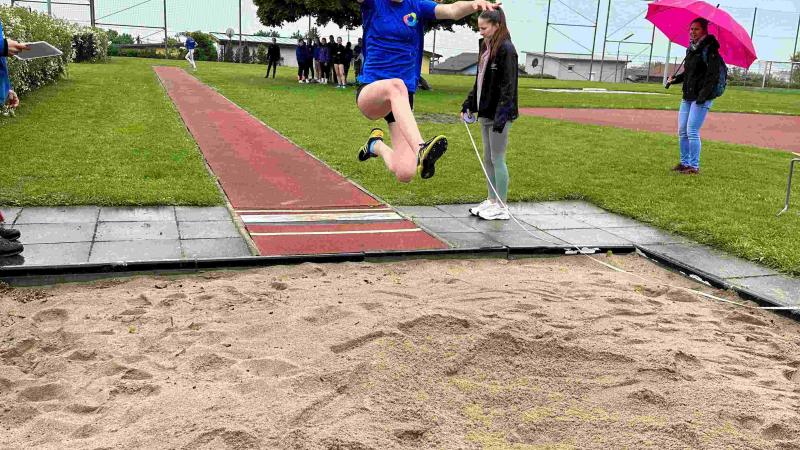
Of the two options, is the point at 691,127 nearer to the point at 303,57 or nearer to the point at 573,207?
the point at 573,207

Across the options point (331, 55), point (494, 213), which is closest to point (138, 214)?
point (494, 213)

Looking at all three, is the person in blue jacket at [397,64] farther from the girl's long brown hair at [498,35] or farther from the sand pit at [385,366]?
the girl's long brown hair at [498,35]

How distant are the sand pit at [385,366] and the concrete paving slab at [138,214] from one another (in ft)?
5.23

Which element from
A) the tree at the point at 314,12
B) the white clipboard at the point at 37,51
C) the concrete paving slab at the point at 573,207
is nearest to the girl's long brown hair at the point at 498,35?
the concrete paving slab at the point at 573,207

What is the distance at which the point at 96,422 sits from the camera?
9.50 ft

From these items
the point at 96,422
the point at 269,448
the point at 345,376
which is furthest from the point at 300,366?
the point at 96,422

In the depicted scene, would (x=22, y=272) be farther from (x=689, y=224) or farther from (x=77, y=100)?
(x=77, y=100)

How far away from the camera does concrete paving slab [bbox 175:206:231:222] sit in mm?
6207

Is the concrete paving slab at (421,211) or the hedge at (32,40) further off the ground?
the hedge at (32,40)

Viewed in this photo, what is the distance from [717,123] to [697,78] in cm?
1050

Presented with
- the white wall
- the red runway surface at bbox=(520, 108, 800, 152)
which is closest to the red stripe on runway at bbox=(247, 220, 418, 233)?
the red runway surface at bbox=(520, 108, 800, 152)

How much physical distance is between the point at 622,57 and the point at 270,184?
48.0 metres

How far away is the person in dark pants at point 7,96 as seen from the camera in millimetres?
4700

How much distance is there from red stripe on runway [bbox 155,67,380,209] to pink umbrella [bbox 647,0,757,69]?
494 centimetres
